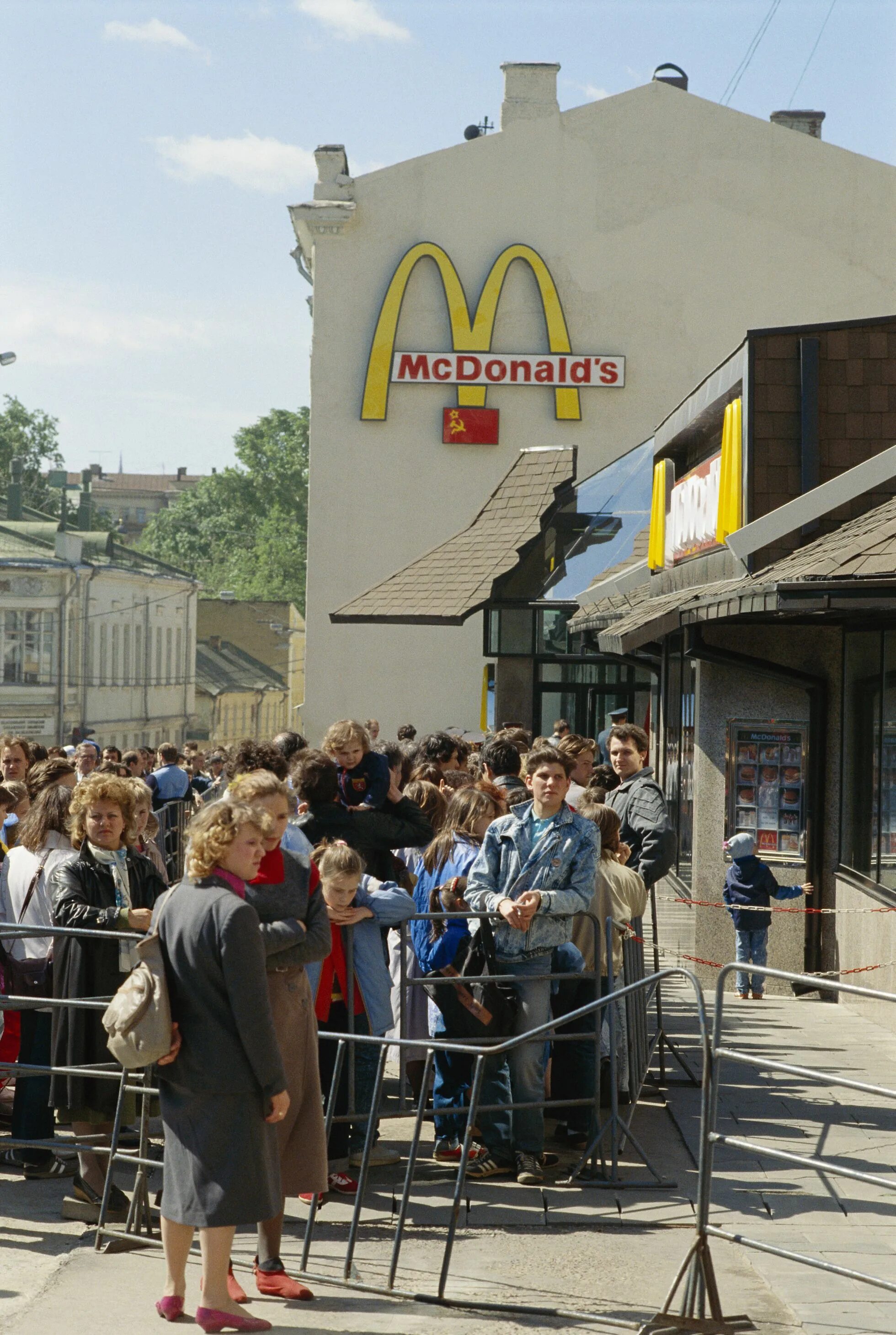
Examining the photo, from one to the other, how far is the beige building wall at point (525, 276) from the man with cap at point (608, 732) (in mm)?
8591

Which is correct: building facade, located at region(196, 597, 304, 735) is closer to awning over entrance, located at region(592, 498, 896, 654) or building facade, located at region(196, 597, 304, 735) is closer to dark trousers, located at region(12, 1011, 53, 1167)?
awning over entrance, located at region(592, 498, 896, 654)

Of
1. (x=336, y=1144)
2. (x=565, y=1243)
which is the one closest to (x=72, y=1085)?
(x=336, y=1144)

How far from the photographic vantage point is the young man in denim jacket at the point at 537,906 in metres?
6.67

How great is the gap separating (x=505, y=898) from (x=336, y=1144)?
1.24 meters

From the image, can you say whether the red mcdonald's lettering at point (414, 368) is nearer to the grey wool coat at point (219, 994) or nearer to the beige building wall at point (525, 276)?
the beige building wall at point (525, 276)

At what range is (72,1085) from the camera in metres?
6.10

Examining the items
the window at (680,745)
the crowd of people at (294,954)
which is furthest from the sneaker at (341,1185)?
the window at (680,745)

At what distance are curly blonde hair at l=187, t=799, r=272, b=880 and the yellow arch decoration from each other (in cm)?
2452

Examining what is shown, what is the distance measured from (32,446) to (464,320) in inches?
2317

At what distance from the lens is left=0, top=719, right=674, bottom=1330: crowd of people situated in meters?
4.76

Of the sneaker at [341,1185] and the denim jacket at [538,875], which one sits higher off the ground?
the denim jacket at [538,875]

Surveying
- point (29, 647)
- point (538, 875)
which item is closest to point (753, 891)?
point (538, 875)

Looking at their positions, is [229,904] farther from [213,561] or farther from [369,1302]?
[213,561]

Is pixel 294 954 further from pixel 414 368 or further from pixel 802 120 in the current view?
pixel 802 120
